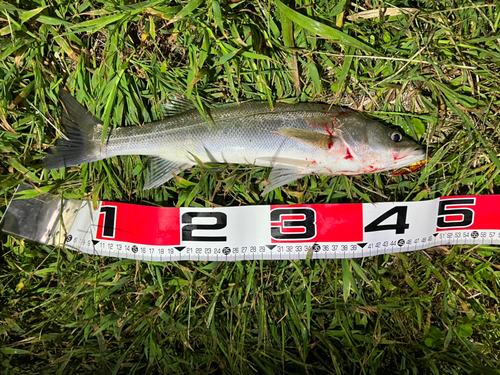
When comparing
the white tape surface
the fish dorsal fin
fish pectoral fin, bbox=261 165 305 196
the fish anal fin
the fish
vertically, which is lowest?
the white tape surface

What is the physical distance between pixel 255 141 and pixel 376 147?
3.25 ft

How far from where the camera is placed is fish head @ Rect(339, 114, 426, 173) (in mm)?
2359

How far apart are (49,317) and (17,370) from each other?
1.73 feet

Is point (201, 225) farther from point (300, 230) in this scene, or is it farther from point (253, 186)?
point (300, 230)

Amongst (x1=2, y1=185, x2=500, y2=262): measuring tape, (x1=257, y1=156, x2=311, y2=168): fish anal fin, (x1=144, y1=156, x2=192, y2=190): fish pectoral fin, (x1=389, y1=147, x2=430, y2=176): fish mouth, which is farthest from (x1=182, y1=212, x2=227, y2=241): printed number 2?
(x1=389, y1=147, x2=430, y2=176): fish mouth

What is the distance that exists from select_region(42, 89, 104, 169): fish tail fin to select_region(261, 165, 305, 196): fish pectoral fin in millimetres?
1468

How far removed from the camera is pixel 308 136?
2.33 m

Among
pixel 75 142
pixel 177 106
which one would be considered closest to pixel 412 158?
pixel 177 106

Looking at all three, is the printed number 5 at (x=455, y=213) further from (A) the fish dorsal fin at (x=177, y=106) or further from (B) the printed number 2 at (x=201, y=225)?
(A) the fish dorsal fin at (x=177, y=106)

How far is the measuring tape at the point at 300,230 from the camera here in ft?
7.98

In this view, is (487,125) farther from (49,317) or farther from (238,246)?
(49,317)

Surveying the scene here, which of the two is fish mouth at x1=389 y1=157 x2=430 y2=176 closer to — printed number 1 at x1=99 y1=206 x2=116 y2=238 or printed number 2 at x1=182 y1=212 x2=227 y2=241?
printed number 2 at x1=182 y1=212 x2=227 y2=241

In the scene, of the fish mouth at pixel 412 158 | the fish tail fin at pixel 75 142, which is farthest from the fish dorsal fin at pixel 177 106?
the fish mouth at pixel 412 158

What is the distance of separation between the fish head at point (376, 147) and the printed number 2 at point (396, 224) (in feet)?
1.25
